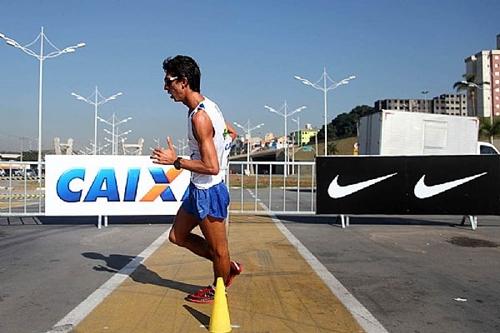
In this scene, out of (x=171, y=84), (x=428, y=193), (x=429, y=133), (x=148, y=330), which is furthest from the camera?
(x=429, y=133)

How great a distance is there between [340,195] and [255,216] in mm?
3138

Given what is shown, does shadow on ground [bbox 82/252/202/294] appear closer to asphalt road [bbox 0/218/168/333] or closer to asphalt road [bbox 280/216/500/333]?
asphalt road [bbox 0/218/168/333]

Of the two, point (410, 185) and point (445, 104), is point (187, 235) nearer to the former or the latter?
point (410, 185)

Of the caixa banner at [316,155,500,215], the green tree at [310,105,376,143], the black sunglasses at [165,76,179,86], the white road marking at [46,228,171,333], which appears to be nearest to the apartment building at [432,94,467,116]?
the green tree at [310,105,376,143]

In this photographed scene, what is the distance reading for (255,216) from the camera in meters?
15.0

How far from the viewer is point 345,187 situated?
1260 centimetres

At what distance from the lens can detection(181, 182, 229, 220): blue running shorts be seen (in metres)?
5.24

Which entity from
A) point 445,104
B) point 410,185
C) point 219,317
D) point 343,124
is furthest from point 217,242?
point 343,124

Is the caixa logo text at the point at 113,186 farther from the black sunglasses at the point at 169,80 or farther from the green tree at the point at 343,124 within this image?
the green tree at the point at 343,124

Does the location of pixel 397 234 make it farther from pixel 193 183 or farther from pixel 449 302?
pixel 193 183

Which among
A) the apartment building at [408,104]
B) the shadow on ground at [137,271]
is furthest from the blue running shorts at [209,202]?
the apartment building at [408,104]

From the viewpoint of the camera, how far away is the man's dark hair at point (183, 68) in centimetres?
530

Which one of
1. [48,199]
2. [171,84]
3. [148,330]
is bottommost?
[148,330]

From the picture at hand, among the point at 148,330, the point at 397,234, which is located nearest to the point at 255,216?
the point at 397,234
